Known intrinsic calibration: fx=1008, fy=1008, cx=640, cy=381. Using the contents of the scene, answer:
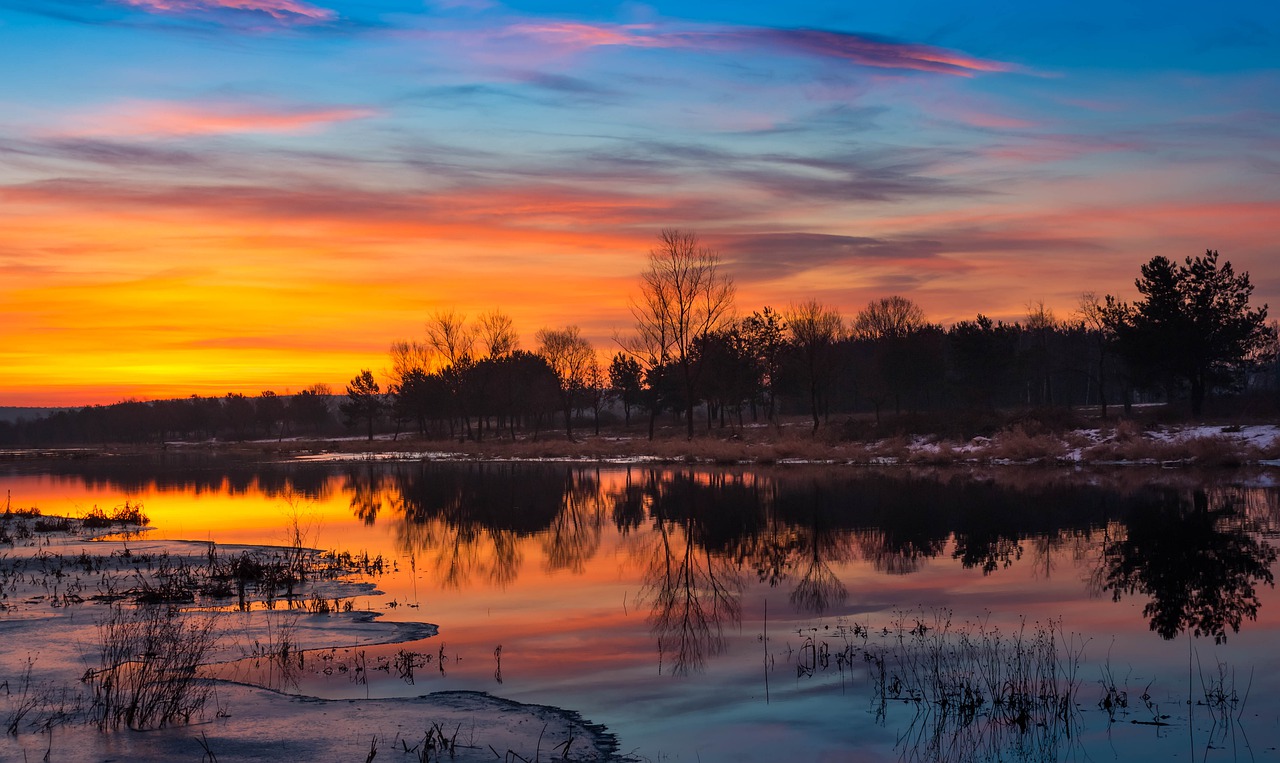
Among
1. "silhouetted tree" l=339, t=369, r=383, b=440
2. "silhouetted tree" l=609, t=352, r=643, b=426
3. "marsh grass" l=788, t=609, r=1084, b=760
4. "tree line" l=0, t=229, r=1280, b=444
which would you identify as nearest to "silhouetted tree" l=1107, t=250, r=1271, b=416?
"tree line" l=0, t=229, r=1280, b=444

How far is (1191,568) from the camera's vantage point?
19.4m

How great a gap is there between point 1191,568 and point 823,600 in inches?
304

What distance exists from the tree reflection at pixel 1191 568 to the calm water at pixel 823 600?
0.31ft

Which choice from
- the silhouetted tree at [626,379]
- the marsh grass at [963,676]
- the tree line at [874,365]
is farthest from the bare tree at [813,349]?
the marsh grass at [963,676]

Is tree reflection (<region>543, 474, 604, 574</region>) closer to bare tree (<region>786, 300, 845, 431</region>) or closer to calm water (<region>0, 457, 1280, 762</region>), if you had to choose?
calm water (<region>0, 457, 1280, 762</region>)

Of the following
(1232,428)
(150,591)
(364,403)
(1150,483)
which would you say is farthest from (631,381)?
(150,591)

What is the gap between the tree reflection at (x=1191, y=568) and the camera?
15.4 meters

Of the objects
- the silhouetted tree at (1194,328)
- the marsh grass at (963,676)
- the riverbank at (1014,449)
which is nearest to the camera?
the marsh grass at (963,676)

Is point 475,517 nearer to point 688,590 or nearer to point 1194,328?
point 688,590

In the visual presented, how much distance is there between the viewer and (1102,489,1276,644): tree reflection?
1542 cm

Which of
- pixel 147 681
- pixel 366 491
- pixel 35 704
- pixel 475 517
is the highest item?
pixel 147 681

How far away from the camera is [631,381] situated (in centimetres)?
13950

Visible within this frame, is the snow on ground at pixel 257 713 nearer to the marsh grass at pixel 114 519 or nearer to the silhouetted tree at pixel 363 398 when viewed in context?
the marsh grass at pixel 114 519

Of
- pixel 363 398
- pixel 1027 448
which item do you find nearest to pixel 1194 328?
pixel 1027 448
